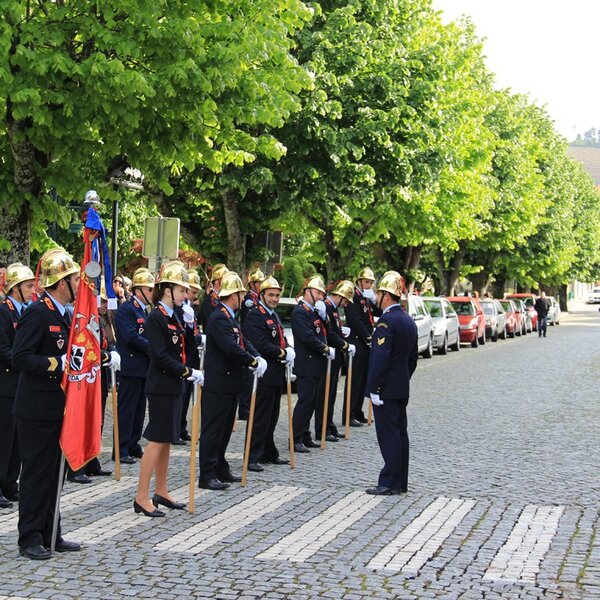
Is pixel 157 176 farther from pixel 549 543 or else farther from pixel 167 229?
pixel 549 543

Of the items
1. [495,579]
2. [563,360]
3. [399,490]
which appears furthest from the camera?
[563,360]

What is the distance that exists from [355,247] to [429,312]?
3.51 metres

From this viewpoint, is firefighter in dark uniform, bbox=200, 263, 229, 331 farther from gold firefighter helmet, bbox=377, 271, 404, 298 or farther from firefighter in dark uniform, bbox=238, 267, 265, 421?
gold firefighter helmet, bbox=377, 271, 404, 298

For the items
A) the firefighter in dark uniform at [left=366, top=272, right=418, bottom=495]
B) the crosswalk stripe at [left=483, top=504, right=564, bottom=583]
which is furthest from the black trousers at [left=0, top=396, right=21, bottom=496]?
the crosswalk stripe at [left=483, top=504, right=564, bottom=583]

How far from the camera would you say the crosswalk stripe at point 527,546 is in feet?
25.8

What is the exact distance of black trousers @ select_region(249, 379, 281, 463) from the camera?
40.0ft

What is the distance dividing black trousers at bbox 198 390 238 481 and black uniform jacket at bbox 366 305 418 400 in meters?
1.30

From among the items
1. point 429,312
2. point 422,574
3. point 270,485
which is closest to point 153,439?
point 270,485

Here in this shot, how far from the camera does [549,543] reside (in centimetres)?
886

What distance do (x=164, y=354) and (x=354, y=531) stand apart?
6.67 feet

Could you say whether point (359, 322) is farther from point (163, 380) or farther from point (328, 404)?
point (163, 380)

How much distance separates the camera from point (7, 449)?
10078 millimetres

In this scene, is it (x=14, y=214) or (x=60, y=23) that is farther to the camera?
(x=14, y=214)

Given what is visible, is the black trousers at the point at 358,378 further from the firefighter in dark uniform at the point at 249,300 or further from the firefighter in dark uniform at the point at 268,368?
the firefighter in dark uniform at the point at 268,368
